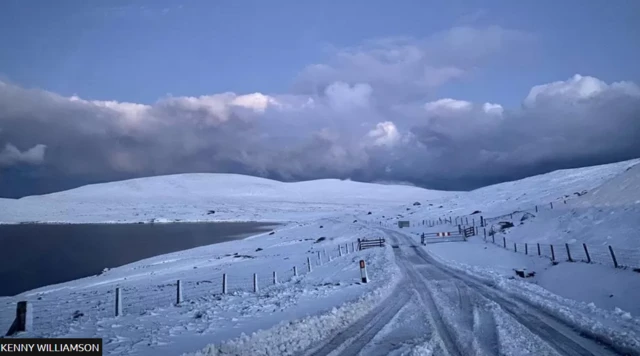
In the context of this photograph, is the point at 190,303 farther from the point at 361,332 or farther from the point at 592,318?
the point at 592,318

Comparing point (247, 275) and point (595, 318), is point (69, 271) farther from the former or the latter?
point (595, 318)

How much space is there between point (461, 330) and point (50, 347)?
28.4 feet

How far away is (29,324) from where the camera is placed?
11102mm

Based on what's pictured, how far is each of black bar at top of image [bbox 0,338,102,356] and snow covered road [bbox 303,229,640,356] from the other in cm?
456

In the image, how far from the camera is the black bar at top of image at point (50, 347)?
8.85m

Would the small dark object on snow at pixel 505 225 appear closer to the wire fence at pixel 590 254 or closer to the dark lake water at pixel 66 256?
the wire fence at pixel 590 254

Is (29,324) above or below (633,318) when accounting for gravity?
above

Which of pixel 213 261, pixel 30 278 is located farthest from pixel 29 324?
pixel 30 278

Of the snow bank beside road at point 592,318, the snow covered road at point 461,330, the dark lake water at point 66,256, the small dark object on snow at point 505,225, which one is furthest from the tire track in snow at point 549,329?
the dark lake water at point 66,256

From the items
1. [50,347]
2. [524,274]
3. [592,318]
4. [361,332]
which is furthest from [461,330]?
[524,274]

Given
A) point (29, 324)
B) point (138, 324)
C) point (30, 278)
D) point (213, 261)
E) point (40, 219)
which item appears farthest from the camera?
point (40, 219)

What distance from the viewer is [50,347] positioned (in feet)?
30.0

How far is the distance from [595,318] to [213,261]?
33629 mm

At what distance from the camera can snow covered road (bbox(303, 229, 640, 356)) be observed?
866cm
